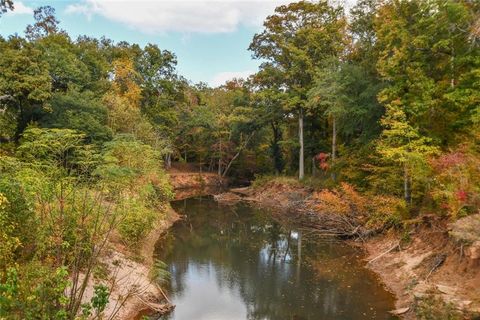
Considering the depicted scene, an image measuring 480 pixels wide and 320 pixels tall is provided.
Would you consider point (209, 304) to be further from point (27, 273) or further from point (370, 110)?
point (370, 110)

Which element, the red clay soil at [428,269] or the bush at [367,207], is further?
the bush at [367,207]

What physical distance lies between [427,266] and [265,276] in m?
5.96

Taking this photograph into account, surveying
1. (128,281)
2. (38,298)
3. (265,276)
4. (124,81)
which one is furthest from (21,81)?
(38,298)

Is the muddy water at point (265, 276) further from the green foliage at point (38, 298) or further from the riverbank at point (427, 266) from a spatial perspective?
the green foliage at point (38, 298)

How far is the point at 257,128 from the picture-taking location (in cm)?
3828

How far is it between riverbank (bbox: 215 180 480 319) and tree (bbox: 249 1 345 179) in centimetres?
1351

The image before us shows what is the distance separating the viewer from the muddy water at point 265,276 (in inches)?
476

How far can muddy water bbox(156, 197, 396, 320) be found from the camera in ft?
39.7

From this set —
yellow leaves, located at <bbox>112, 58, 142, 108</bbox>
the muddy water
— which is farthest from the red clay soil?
yellow leaves, located at <bbox>112, 58, 142, 108</bbox>

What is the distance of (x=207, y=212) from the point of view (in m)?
28.6

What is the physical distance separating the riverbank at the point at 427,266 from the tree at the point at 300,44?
13513 millimetres

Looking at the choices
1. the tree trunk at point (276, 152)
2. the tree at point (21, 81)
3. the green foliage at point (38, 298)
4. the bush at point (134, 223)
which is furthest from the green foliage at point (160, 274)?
the tree trunk at point (276, 152)

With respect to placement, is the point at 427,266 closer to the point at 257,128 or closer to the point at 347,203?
the point at 347,203

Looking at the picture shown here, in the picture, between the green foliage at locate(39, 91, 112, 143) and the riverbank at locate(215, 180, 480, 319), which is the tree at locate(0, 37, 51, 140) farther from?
the riverbank at locate(215, 180, 480, 319)
